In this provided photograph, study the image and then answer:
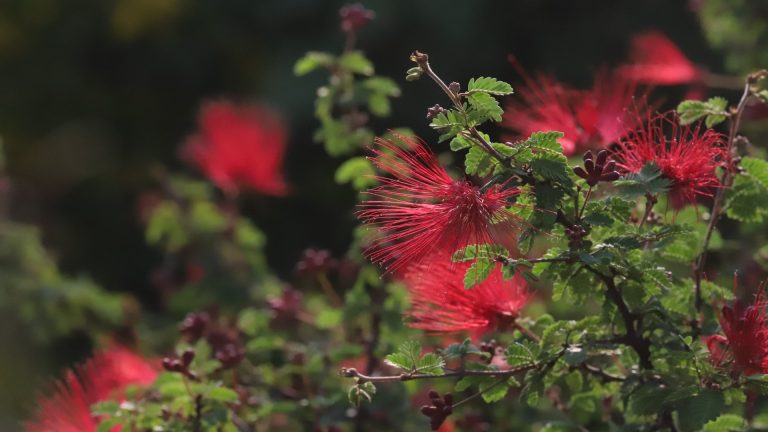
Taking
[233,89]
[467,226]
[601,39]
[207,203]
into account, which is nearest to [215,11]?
[233,89]

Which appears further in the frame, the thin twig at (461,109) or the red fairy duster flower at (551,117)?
the red fairy duster flower at (551,117)

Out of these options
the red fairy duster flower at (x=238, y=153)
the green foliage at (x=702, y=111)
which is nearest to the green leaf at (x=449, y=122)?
the green foliage at (x=702, y=111)

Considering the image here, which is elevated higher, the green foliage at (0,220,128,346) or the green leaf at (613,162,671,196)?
the green foliage at (0,220,128,346)

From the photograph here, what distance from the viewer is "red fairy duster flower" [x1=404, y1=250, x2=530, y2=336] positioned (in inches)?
61.2

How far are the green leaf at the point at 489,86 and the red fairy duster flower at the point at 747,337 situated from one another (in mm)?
411

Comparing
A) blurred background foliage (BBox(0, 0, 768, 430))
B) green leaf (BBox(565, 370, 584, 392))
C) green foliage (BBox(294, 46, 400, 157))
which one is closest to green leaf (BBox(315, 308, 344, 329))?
green foliage (BBox(294, 46, 400, 157))

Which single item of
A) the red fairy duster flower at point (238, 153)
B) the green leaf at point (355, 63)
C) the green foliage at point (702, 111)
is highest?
the red fairy duster flower at point (238, 153)

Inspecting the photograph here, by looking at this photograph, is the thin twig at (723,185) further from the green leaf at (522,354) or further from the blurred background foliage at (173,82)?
the blurred background foliage at (173,82)

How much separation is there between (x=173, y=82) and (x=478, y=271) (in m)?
4.55

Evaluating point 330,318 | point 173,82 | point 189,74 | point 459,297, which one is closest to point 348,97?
point 330,318

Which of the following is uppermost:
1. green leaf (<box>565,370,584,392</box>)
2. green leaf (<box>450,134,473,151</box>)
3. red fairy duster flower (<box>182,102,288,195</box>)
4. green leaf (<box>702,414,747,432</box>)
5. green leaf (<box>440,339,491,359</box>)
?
red fairy duster flower (<box>182,102,288,195</box>)

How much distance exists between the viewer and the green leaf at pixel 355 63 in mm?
2018

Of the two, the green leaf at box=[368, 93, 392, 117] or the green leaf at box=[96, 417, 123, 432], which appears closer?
the green leaf at box=[96, 417, 123, 432]

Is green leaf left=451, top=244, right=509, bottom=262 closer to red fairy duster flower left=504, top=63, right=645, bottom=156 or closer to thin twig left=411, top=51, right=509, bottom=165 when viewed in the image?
thin twig left=411, top=51, right=509, bottom=165
